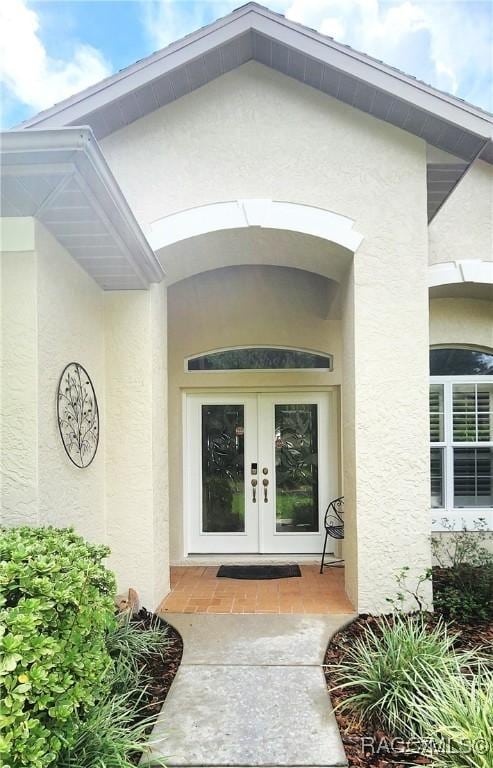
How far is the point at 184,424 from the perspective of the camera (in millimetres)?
7965

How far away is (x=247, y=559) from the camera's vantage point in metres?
7.72

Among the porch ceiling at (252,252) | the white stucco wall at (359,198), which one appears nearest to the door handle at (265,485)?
the white stucco wall at (359,198)

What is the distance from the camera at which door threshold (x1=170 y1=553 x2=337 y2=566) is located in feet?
25.1

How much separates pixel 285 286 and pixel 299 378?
1501 mm

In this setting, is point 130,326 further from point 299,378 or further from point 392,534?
point 392,534

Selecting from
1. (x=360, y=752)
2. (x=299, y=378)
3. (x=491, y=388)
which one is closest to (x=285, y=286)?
(x=299, y=378)

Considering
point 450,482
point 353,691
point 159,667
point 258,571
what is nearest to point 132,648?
point 159,667

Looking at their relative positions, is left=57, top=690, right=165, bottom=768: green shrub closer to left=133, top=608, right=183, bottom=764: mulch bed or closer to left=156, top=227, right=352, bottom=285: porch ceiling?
left=133, top=608, right=183, bottom=764: mulch bed

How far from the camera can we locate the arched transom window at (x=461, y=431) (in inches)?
308

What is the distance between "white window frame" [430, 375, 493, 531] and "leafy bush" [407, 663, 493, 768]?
4361mm

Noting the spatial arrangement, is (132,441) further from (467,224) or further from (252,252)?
(467,224)

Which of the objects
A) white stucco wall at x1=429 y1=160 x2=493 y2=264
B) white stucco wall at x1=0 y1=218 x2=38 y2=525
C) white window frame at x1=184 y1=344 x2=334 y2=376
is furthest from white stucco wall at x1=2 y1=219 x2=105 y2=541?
white stucco wall at x1=429 y1=160 x2=493 y2=264

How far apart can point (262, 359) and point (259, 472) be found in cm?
186

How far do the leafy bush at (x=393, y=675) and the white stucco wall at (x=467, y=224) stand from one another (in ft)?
16.6
